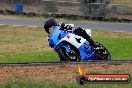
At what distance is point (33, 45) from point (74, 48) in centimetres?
1201

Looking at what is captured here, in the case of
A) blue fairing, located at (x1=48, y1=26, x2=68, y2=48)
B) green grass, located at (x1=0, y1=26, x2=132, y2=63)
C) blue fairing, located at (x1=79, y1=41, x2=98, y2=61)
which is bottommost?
green grass, located at (x1=0, y1=26, x2=132, y2=63)

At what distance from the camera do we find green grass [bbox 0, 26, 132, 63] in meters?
19.7

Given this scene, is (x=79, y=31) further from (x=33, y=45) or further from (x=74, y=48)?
(x=33, y=45)

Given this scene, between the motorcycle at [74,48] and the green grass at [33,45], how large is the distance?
329 centimetres

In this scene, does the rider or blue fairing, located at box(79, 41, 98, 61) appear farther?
the rider

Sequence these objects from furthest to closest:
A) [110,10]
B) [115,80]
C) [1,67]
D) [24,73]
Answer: [110,10]
[1,67]
[24,73]
[115,80]

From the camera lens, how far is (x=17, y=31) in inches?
1375

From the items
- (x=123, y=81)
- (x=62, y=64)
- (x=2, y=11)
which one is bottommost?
(x=2, y=11)

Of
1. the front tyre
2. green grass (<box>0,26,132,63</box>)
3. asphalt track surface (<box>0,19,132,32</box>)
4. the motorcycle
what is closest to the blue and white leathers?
the motorcycle

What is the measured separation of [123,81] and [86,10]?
38779 mm

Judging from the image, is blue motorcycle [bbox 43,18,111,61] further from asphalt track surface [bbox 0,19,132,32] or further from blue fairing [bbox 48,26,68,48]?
asphalt track surface [bbox 0,19,132,32]

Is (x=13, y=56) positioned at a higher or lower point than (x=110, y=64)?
lower

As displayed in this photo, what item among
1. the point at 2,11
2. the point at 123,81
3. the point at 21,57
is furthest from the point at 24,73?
the point at 2,11

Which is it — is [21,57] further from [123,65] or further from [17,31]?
[17,31]
